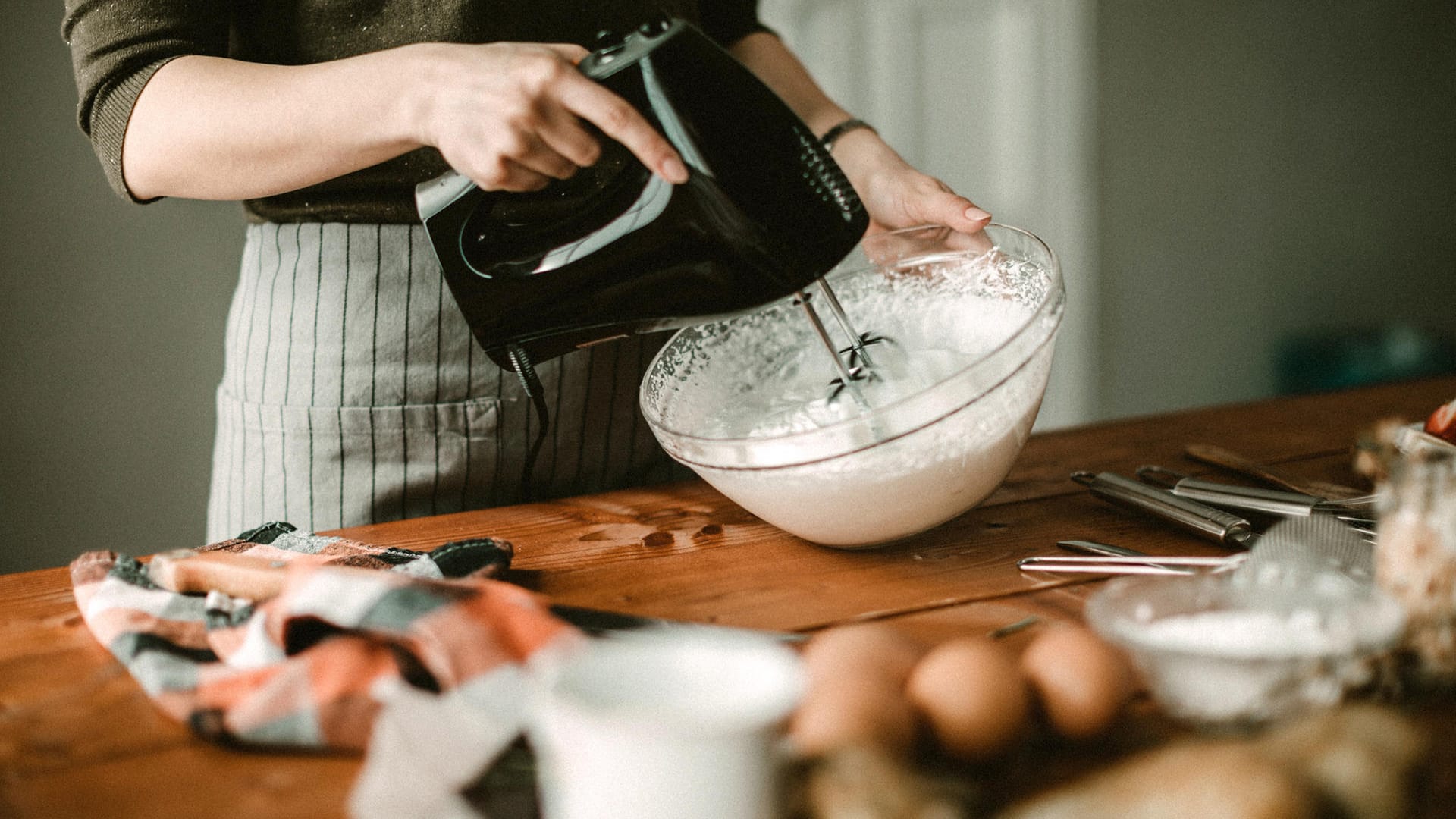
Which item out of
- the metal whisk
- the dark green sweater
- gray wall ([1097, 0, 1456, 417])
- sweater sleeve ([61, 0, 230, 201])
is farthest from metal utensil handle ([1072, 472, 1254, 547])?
gray wall ([1097, 0, 1456, 417])

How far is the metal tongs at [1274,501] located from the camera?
0.88m

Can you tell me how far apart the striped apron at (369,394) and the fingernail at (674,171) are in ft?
1.55

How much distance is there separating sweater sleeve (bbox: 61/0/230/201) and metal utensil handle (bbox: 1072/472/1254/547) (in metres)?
0.92

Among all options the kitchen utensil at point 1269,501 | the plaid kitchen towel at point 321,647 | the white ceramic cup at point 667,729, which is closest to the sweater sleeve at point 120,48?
the plaid kitchen towel at point 321,647

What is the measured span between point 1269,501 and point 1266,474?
13 centimetres

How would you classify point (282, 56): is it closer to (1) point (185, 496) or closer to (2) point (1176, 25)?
(1) point (185, 496)

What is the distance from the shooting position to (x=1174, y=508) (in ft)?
2.93

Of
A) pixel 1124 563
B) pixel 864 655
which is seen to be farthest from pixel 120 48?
pixel 1124 563

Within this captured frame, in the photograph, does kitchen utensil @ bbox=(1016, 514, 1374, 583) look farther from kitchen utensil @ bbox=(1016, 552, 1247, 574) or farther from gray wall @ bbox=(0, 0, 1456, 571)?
gray wall @ bbox=(0, 0, 1456, 571)

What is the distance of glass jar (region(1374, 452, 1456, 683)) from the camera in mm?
570

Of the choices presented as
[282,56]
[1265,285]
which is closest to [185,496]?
[282,56]

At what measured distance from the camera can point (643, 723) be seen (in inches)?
16.6

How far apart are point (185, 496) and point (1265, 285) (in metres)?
3.31

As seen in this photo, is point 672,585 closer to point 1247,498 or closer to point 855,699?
point 855,699
